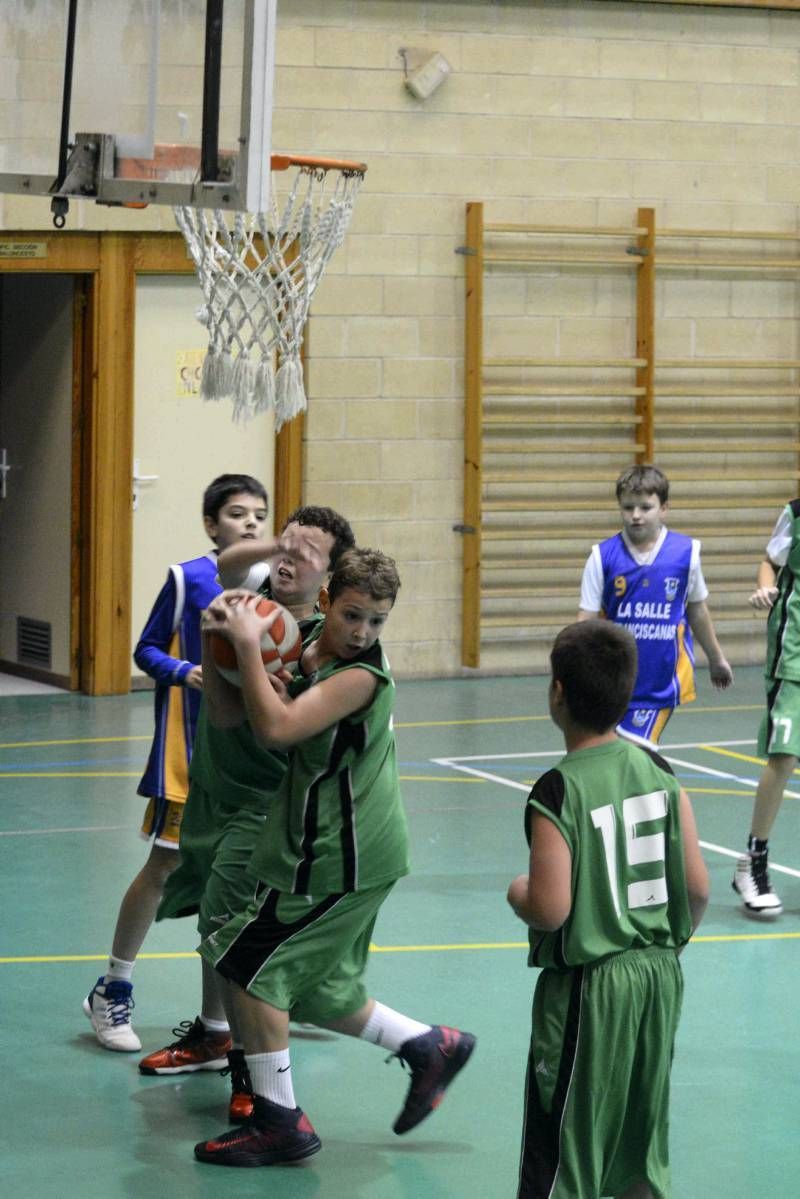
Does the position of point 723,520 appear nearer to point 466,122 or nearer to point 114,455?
point 466,122

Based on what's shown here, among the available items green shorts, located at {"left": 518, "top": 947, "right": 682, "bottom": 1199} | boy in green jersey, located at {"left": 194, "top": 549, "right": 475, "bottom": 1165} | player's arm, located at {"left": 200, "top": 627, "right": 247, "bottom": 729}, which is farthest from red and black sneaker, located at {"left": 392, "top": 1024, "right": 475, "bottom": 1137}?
green shorts, located at {"left": 518, "top": 947, "right": 682, "bottom": 1199}

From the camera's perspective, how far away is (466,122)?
38.4 ft

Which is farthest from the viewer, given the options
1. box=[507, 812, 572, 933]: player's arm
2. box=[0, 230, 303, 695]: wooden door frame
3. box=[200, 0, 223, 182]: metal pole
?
box=[0, 230, 303, 695]: wooden door frame

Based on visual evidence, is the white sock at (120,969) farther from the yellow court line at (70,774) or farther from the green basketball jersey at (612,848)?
the yellow court line at (70,774)

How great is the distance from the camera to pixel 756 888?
6.35 metres

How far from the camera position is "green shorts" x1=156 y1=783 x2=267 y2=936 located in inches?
162

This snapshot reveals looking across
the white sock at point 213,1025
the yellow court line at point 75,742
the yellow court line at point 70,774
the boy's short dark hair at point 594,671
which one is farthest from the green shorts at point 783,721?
the yellow court line at point 75,742

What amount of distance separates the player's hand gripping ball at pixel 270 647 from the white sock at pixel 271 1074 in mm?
826

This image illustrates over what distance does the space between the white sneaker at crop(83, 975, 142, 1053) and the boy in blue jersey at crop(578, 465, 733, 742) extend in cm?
234

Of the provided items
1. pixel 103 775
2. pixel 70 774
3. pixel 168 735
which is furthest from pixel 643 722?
pixel 70 774

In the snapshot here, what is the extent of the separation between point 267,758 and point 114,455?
716 cm

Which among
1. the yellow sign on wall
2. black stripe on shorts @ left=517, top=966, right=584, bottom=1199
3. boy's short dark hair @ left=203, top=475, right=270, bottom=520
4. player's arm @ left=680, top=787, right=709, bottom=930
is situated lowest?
black stripe on shorts @ left=517, top=966, right=584, bottom=1199

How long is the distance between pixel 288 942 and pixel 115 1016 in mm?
1090

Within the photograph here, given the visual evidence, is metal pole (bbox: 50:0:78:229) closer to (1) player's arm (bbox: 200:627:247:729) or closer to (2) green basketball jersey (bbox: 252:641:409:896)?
(1) player's arm (bbox: 200:627:247:729)
